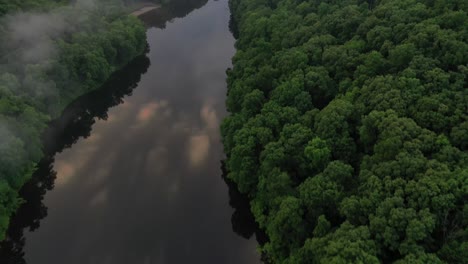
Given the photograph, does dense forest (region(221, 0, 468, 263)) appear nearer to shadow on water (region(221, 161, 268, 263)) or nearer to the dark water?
shadow on water (region(221, 161, 268, 263))

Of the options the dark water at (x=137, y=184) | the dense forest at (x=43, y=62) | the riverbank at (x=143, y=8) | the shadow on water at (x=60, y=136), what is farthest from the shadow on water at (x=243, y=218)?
the riverbank at (x=143, y=8)

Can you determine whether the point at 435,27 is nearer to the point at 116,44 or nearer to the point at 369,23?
the point at 369,23

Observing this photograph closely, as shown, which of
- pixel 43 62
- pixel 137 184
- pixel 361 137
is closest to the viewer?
pixel 361 137

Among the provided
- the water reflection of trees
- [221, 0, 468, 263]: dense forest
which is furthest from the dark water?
the water reflection of trees

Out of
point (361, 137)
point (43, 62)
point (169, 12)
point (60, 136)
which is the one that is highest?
point (361, 137)

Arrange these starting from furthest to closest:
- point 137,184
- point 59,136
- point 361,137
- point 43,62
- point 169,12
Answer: point 169,12 → point 43,62 → point 59,136 → point 137,184 → point 361,137

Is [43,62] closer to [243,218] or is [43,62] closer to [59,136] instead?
[59,136]

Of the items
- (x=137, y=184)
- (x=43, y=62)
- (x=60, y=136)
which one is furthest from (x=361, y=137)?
(x=43, y=62)
